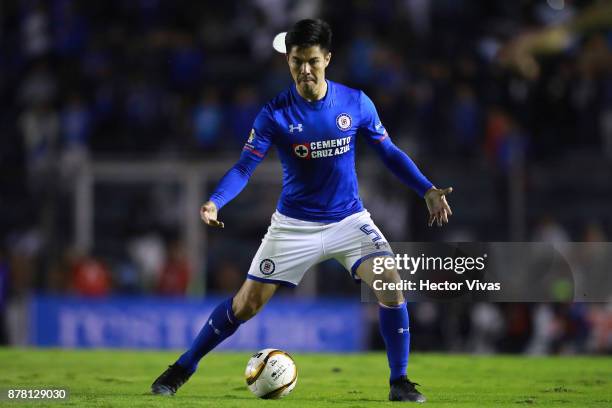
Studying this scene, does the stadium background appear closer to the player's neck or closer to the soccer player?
the soccer player

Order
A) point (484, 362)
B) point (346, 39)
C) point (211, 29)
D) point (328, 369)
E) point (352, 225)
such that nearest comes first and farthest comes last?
point (352, 225) < point (328, 369) < point (484, 362) < point (346, 39) < point (211, 29)

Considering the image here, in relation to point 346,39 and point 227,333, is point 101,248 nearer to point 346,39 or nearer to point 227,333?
point 346,39

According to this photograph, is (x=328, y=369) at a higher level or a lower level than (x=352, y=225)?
lower

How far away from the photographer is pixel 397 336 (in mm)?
8414

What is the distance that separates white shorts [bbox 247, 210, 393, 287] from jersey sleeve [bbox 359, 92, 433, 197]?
0.43m

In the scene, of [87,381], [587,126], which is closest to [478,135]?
[587,126]

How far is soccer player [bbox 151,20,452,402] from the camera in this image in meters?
8.38

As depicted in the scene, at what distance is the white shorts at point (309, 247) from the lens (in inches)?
335

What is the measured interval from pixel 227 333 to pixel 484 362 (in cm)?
435

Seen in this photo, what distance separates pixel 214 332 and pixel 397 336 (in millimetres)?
1313

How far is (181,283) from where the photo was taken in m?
17.2

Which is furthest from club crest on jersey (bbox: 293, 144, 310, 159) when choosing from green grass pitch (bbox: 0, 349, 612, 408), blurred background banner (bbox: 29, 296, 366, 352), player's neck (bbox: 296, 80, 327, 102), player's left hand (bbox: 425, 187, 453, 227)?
blurred background banner (bbox: 29, 296, 366, 352)

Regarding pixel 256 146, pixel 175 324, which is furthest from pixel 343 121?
pixel 175 324

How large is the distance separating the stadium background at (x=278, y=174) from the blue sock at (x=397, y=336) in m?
7.72
